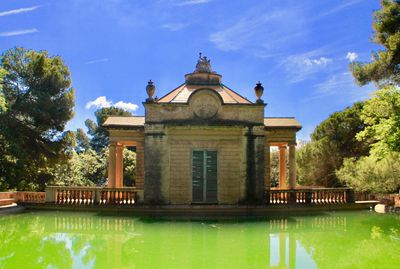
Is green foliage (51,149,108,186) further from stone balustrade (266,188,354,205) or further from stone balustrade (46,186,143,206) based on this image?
stone balustrade (266,188,354,205)

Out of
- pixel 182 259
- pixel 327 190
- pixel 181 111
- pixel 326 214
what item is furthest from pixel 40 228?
pixel 327 190

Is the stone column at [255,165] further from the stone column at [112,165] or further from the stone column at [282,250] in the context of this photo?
the stone column at [112,165]

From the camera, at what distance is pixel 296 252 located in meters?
9.00

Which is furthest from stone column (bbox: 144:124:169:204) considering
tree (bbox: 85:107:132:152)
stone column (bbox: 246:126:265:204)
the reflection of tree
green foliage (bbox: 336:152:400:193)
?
tree (bbox: 85:107:132:152)

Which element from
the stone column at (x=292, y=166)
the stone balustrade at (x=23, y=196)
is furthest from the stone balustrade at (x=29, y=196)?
the stone column at (x=292, y=166)

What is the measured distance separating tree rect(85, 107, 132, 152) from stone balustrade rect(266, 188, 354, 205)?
134ft

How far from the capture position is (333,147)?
100 ft

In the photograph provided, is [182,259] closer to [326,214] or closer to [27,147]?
[326,214]

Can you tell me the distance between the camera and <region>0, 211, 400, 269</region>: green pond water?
7824 mm

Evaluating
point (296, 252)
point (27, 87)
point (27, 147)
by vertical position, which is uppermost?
point (27, 87)

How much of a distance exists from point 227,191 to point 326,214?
4271 mm

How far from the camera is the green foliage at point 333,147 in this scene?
30.3 m

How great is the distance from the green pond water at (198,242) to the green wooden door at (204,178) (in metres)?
3.11

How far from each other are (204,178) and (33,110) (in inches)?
540
